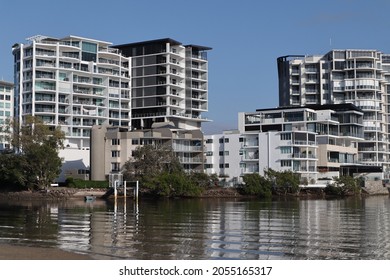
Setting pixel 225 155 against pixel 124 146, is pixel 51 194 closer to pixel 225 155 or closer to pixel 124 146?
pixel 124 146

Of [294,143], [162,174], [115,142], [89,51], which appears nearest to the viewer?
[162,174]

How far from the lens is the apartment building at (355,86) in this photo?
433ft

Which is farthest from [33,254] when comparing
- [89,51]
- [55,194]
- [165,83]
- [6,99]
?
[6,99]

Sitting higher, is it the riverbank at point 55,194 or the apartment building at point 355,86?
the apartment building at point 355,86

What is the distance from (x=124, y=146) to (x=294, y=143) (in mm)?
26693

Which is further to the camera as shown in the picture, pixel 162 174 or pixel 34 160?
pixel 162 174

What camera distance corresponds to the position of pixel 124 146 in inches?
3590

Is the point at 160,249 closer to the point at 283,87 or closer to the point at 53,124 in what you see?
the point at 53,124

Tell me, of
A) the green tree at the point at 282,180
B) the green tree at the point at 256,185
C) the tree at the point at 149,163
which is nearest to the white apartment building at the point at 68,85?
the tree at the point at 149,163

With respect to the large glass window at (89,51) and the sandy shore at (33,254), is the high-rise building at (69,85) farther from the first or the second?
the sandy shore at (33,254)

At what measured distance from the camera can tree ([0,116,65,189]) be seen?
78.1 metres

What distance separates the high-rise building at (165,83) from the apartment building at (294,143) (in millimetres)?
20734

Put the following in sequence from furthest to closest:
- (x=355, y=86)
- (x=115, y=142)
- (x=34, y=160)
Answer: (x=355, y=86)
(x=115, y=142)
(x=34, y=160)
